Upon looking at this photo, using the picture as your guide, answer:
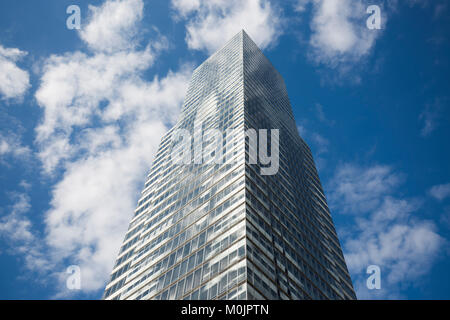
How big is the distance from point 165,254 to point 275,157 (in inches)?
1109

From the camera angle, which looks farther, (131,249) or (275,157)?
(275,157)

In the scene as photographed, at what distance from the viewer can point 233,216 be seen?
2005 inches

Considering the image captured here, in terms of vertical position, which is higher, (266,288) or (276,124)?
(276,124)

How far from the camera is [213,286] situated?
42.3 metres

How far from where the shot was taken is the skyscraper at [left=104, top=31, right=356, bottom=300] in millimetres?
45875

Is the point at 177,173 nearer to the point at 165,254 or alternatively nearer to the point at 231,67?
the point at 165,254

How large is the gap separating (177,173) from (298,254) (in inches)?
1169

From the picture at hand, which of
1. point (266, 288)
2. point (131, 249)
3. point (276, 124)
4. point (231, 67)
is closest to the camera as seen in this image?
point (266, 288)

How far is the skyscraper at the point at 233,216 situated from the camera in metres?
45.9
